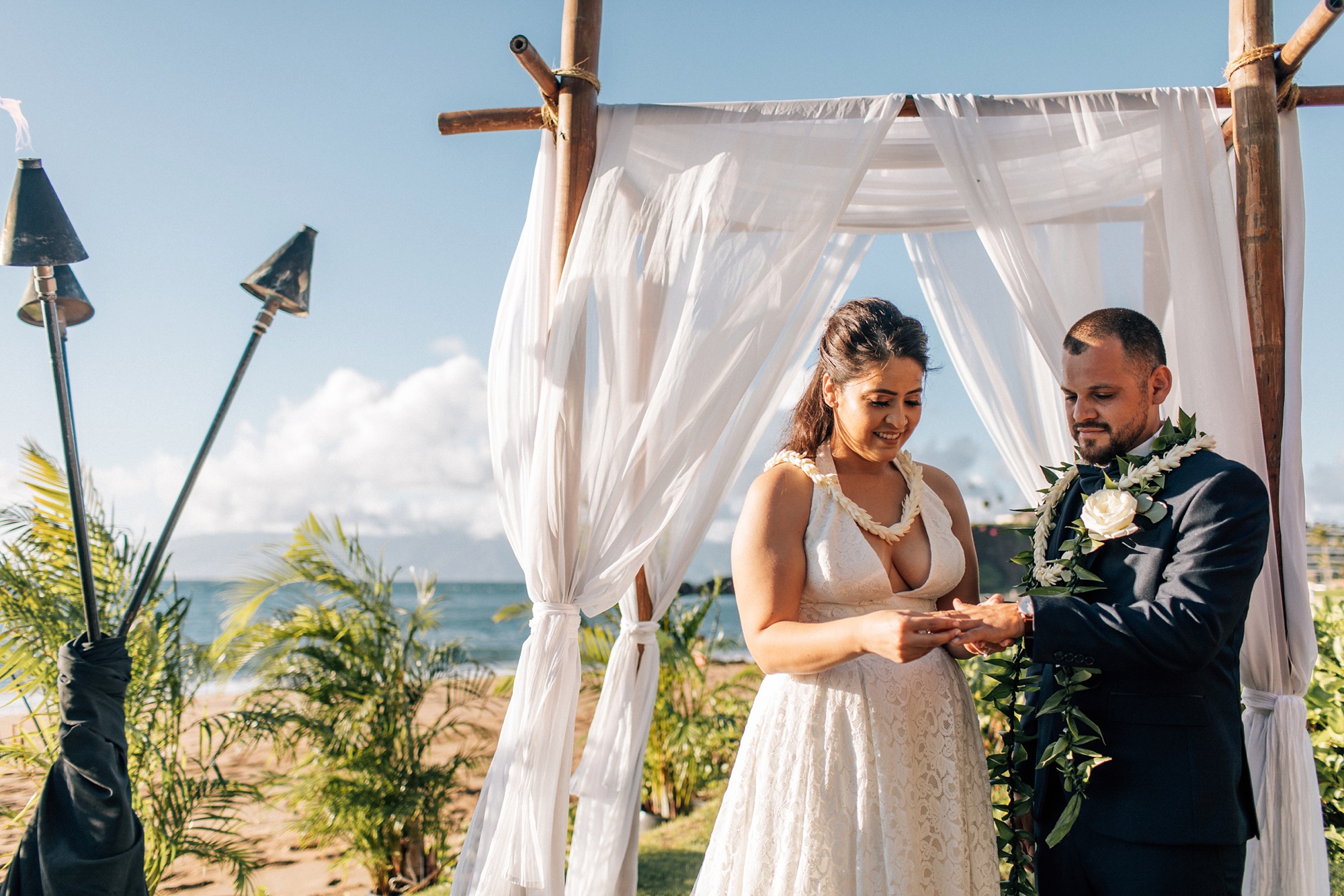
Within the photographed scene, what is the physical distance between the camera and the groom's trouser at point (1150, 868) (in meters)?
1.64

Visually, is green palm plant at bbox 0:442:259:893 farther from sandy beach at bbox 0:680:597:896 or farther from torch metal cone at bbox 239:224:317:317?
torch metal cone at bbox 239:224:317:317

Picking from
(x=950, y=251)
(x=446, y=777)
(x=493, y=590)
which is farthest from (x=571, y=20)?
(x=493, y=590)

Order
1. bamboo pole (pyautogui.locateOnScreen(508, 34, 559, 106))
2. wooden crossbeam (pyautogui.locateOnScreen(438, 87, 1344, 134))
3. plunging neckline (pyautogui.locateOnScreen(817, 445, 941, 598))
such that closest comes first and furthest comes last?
plunging neckline (pyautogui.locateOnScreen(817, 445, 941, 598)), bamboo pole (pyautogui.locateOnScreen(508, 34, 559, 106)), wooden crossbeam (pyautogui.locateOnScreen(438, 87, 1344, 134))

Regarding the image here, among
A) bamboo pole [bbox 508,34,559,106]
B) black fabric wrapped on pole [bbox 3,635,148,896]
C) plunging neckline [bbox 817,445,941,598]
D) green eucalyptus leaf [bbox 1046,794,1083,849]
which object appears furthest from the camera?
bamboo pole [bbox 508,34,559,106]

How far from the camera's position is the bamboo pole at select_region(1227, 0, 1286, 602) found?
2.70 metres

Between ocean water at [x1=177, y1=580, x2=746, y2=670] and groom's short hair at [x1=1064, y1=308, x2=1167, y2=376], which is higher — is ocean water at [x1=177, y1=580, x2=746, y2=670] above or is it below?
below

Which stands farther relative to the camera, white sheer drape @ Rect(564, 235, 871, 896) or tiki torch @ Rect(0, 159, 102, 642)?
white sheer drape @ Rect(564, 235, 871, 896)

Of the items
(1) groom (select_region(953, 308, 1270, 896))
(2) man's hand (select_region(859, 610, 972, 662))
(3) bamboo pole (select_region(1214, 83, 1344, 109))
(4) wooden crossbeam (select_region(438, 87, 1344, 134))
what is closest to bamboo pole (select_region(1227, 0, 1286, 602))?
(3) bamboo pole (select_region(1214, 83, 1344, 109))

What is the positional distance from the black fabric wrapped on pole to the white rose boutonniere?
2.67 meters

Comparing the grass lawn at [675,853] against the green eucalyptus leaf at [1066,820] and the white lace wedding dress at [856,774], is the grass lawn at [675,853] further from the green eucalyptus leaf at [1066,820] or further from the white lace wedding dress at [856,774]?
the green eucalyptus leaf at [1066,820]

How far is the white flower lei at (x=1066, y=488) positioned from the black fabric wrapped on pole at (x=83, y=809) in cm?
257

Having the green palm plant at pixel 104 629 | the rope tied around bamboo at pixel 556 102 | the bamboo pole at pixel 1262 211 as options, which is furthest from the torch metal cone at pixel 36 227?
the bamboo pole at pixel 1262 211

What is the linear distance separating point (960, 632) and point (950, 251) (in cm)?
210

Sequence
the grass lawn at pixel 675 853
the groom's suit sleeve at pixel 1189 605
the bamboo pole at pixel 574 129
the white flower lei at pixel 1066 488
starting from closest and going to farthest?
the groom's suit sleeve at pixel 1189 605 → the white flower lei at pixel 1066 488 → the bamboo pole at pixel 574 129 → the grass lawn at pixel 675 853
